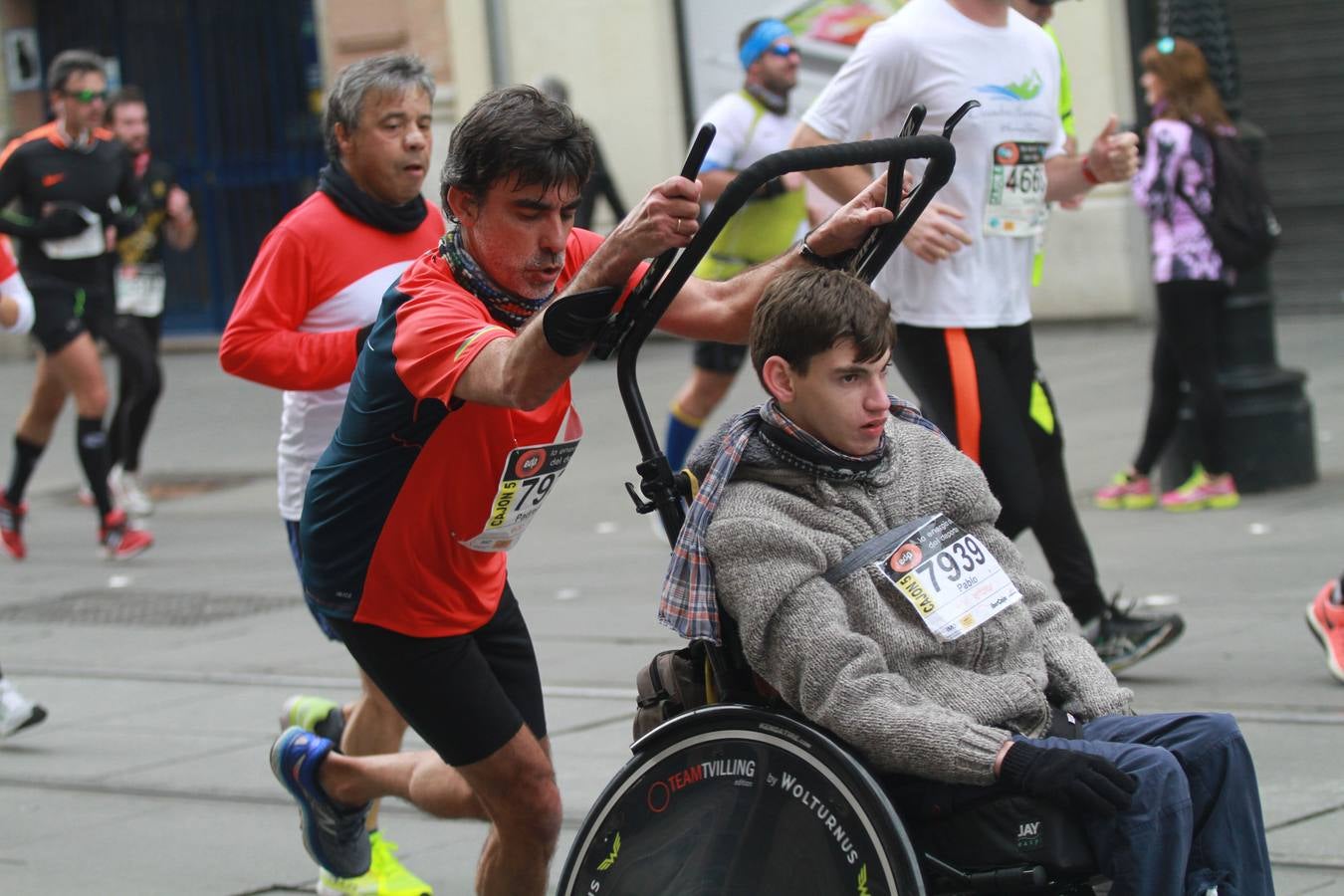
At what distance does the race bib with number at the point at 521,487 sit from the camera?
351cm

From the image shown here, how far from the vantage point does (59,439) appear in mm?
13555

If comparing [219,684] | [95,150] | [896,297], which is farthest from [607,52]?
[896,297]

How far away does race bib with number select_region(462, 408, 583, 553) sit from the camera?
3506 mm

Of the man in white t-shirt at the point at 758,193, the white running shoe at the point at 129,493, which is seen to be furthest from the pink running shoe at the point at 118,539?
the man in white t-shirt at the point at 758,193

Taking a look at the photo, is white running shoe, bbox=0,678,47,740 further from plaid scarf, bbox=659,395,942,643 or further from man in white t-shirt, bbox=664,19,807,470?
plaid scarf, bbox=659,395,942,643

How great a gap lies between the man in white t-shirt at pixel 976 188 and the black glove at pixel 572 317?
215 centimetres

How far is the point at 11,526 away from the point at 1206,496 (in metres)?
5.31

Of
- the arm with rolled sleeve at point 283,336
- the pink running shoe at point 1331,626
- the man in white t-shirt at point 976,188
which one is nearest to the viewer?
the arm with rolled sleeve at point 283,336

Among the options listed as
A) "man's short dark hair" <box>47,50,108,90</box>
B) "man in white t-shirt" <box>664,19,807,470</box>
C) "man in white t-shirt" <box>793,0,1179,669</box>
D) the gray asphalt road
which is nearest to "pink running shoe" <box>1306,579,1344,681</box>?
the gray asphalt road

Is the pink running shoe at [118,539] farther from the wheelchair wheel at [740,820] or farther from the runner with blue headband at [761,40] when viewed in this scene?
the wheelchair wheel at [740,820]

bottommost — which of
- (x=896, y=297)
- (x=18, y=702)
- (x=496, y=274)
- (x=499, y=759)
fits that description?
(x=18, y=702)

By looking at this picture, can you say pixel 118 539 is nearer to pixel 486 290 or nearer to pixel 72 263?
pixel 72 263

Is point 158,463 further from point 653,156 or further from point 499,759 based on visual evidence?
point 499,759

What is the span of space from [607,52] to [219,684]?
998cm
